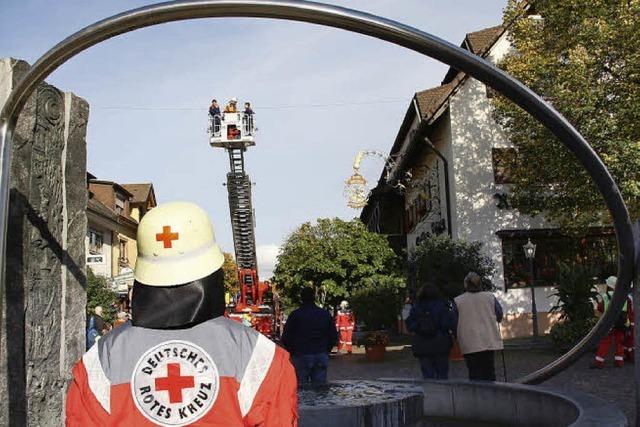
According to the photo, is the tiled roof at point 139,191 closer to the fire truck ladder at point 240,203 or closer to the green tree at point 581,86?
the fire truck ladder at point 240,203

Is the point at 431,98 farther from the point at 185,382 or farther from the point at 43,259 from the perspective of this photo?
the point at 185,382

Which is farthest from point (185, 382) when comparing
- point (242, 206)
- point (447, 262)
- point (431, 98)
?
point (431, 98)

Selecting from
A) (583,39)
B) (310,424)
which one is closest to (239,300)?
(583,39)

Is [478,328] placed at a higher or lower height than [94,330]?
higher

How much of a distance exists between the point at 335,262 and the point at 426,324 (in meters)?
25.6

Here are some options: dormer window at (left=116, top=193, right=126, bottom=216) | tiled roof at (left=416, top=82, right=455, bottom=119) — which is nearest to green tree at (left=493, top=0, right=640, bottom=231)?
tiled roof at (left=416, top=82, right=455, bottom=119)

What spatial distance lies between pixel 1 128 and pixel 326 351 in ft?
17.9

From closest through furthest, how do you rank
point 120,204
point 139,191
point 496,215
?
1. point 496,215
2. point 120,204
3. point 139,191

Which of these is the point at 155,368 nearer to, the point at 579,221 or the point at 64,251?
the point at 64,251

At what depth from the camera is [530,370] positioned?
607 inches

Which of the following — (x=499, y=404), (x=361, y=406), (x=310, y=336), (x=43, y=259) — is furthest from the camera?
(x=310, y=336)

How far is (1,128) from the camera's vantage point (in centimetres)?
497

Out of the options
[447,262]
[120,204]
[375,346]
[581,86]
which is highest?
[120,204]

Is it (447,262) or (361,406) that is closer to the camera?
(361,406)
